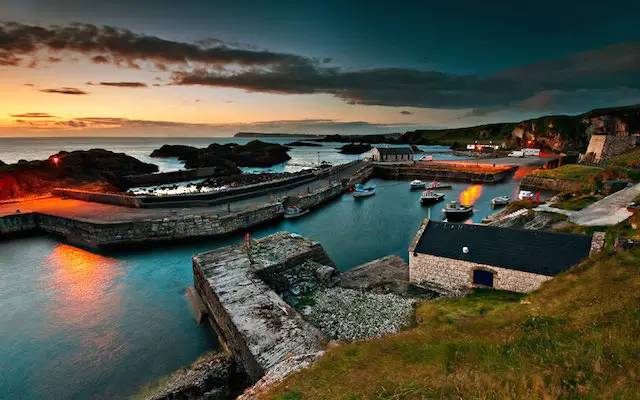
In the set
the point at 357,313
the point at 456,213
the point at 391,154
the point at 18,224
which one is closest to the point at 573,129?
the point at 391,154

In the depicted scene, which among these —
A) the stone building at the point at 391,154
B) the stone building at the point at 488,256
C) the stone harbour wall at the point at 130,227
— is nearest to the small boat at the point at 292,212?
the stone harbour wall at the point at 130,227

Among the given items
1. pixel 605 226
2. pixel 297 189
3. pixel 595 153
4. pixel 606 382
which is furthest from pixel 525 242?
pixel 595 153

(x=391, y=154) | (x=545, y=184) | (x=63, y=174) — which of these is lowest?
(x=545, y=184)

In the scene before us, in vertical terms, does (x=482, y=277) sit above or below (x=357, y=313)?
above

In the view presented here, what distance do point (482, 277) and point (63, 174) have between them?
65817 millimetres

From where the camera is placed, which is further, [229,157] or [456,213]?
[229,157]

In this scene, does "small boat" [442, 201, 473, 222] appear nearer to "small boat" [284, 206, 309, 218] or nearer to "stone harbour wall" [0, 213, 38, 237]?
"small boat" [284, 206, 309, 218]

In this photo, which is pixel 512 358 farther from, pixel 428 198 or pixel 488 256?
pixel 428 198

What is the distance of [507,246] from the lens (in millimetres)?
19219

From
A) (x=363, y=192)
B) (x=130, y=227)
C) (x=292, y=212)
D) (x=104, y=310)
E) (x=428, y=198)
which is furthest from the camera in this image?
(x=363, y=192)

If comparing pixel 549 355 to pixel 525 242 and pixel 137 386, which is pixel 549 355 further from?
pixel 137 386

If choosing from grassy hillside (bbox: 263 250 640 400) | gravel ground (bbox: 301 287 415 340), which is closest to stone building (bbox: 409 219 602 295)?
gravel ground (bbox: 301 287 415 340)

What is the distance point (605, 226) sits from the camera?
2288 centimetres

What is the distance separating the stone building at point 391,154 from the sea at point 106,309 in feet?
182
